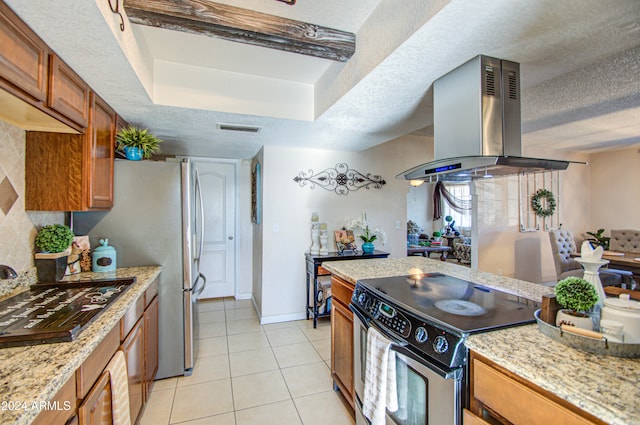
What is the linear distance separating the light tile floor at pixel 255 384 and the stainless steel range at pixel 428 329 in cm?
49

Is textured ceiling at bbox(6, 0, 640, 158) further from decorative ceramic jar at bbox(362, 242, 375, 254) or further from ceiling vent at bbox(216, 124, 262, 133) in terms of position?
decorative ceramic jar at bbox(362, 242, 375, 254)

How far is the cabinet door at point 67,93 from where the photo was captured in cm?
143

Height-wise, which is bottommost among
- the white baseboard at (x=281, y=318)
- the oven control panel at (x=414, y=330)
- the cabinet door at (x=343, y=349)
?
the white baseboard at (x=281, y=318)

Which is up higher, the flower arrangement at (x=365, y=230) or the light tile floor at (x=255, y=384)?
the flower arrangement at (x=365, y=230)

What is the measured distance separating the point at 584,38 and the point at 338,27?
127 centimetres

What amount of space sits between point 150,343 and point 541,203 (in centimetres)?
643

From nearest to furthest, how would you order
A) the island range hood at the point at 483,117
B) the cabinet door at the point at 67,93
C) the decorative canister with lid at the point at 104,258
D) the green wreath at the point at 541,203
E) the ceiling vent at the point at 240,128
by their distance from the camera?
the cabinet door at the point at 67,93 → the island range hood at the point at 483,117 → the decorative canister with lid at the point at 104,258 → the ceiling vent at the point at 240,128 → the green wreath at the point at 541,203

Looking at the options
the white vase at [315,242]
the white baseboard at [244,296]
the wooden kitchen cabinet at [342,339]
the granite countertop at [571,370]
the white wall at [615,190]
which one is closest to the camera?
the granite countertop at [571,370]

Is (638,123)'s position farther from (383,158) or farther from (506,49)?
(506,49)

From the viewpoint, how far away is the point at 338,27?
183cm

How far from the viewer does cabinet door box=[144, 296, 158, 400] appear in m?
1.98

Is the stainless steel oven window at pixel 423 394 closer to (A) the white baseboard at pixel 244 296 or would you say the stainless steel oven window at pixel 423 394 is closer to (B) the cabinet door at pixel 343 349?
(B) the cabinet door at pixel 343 349

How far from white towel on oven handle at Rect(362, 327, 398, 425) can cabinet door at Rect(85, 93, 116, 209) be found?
1947 millimetres

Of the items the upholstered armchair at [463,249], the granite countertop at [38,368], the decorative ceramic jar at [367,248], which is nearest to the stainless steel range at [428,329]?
the granite countertop at [38,368]
